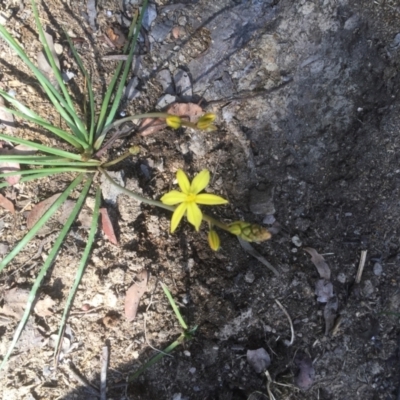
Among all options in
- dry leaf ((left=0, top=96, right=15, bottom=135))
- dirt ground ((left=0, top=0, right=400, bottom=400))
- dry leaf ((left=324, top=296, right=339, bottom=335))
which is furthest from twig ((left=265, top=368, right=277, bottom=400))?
dry leaf ((left=0, top=96, right=15, bottom=135))

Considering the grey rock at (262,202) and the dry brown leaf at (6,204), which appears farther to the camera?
the grey rock at (262,202)

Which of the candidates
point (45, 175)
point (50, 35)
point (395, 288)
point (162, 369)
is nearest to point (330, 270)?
point (395, 288)

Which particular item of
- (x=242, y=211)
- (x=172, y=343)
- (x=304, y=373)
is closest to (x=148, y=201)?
(x=242, y=211)

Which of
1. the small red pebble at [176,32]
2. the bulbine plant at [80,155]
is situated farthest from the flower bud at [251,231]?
the small red pebble at [176,32]

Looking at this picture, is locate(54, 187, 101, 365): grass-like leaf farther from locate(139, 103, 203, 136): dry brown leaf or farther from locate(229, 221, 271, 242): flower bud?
locate(229, 221, 271, 242): flower bud

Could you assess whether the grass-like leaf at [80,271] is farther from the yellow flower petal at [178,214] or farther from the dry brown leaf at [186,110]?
the dry brown leaf at [186,110]

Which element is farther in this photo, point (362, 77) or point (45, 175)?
point (362, 77)

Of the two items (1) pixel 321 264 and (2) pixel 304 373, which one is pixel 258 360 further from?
(1) pixel 321 264

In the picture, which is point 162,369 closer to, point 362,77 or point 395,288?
point 395,288
